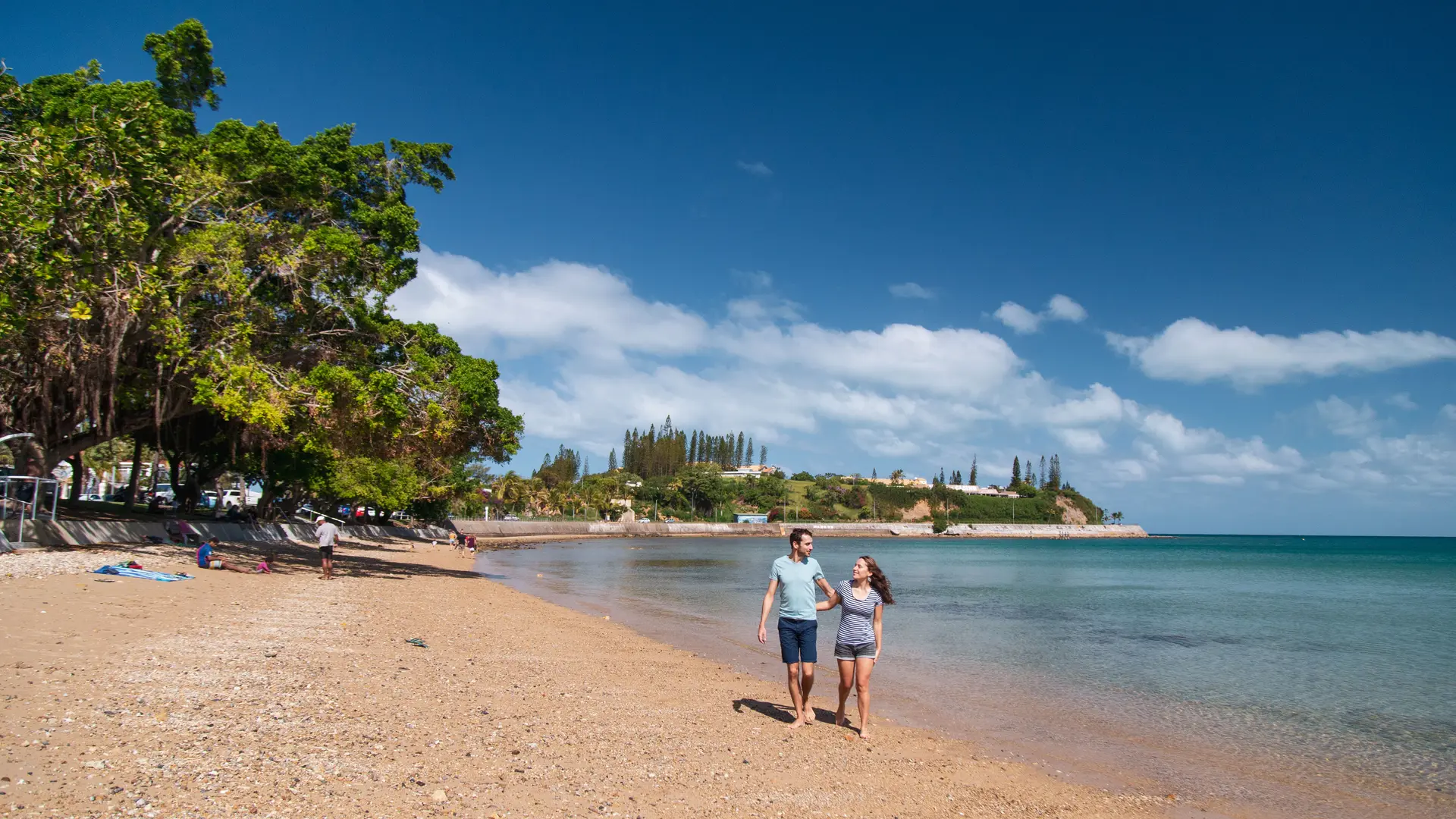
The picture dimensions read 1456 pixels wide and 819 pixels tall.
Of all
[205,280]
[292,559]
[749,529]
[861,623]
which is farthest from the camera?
[749,529]

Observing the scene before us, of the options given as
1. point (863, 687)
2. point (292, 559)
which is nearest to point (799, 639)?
point (863, 687)

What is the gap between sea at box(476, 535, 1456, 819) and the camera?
7.44m

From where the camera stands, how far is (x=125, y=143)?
14.3 meters

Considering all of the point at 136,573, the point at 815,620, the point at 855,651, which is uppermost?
the point at 815,620

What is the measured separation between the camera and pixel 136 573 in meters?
13.6

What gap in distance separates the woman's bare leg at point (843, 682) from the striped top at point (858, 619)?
0.26 meters

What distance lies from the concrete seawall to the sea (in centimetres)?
2586

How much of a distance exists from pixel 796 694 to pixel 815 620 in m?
0.88

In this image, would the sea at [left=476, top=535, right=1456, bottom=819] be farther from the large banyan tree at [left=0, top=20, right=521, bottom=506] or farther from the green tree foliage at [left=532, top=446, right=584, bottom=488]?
the green tree foliage at [left=532, top=446, right=584, bottom=488]

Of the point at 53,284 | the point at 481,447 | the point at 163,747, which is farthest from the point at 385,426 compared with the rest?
the point at 163,747

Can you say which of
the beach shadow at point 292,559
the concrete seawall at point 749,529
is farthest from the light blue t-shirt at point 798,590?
the concrete seawall at point 749,529

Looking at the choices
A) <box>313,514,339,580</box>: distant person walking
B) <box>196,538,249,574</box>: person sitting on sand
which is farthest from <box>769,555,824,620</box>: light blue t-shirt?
<box>313,514,339,580</box>: distant person walking

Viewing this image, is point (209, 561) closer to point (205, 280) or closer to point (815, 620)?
point (205, 280)

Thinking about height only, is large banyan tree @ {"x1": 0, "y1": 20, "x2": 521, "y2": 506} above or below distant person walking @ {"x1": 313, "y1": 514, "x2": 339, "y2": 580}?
above
